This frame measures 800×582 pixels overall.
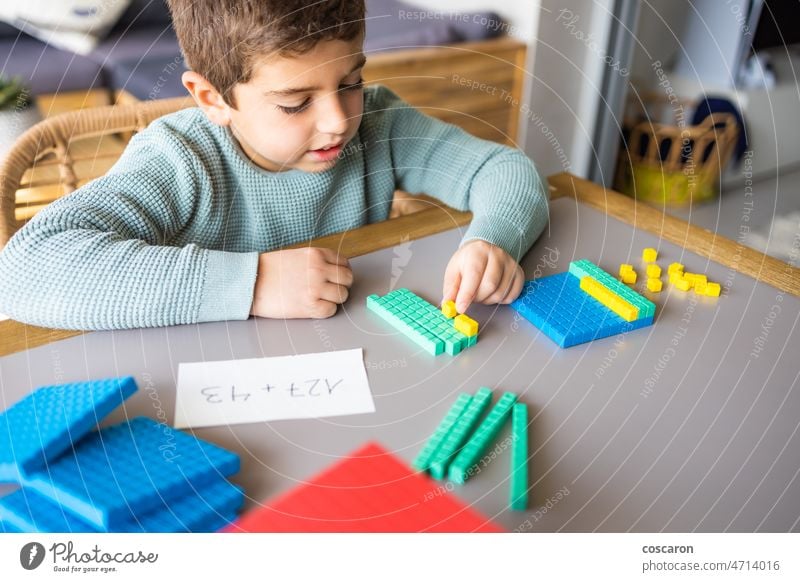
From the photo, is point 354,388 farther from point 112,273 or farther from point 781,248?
point 781,248

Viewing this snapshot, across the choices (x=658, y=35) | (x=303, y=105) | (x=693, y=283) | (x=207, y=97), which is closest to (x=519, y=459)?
(x=693, y=283)

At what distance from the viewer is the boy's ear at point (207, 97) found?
0.84 meters

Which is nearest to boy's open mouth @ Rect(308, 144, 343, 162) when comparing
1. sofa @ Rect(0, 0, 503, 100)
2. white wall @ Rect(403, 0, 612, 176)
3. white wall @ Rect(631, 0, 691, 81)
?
sofa @ Rect(0, 0, 503, 100)

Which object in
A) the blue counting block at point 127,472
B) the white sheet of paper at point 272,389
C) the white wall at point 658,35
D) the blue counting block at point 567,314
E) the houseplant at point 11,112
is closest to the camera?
the blue counting block at point 127,472

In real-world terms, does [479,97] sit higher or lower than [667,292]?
lower

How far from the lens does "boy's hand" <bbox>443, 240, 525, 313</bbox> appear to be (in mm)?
725

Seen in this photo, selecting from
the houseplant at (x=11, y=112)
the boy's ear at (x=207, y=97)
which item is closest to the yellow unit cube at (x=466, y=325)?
the boy's ear at (x=207, y=97)

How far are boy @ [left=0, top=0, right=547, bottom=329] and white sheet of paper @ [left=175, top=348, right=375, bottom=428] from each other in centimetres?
7

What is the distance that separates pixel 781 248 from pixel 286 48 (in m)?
1.86

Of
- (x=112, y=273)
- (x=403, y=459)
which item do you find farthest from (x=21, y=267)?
(x=403, y=459)

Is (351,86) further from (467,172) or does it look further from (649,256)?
(649,256)

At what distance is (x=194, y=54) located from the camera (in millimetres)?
844

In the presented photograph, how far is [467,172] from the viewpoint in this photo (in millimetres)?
997

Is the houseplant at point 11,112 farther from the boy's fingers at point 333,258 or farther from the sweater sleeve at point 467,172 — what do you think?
the boy's fingers at point 333,258
